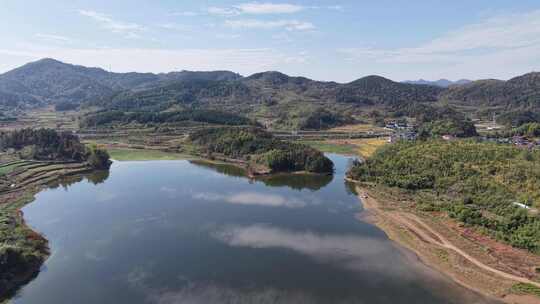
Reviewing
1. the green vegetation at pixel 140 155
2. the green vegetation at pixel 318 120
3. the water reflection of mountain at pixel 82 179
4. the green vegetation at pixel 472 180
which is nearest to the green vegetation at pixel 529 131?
the green vegetation at pixel 472 180

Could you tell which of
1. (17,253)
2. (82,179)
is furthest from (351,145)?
(17,253)

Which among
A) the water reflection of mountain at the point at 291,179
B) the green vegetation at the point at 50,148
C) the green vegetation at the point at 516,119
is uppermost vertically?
the green vegetation at the point at 516,119

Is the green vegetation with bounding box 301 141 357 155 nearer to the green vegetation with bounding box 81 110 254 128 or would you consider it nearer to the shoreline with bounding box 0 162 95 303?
the green vegetation with bounding box 81 110 254 128

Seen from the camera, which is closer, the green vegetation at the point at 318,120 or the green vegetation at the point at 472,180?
the green vegetation at the point at 472,180

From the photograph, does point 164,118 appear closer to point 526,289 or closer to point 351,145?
point 351,145

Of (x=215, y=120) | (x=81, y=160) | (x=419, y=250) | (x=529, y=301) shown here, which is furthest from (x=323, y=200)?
(x=215, y=120)

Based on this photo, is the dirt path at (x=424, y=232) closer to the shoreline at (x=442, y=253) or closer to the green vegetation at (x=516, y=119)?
the shoreline at (x=442, y=253)
